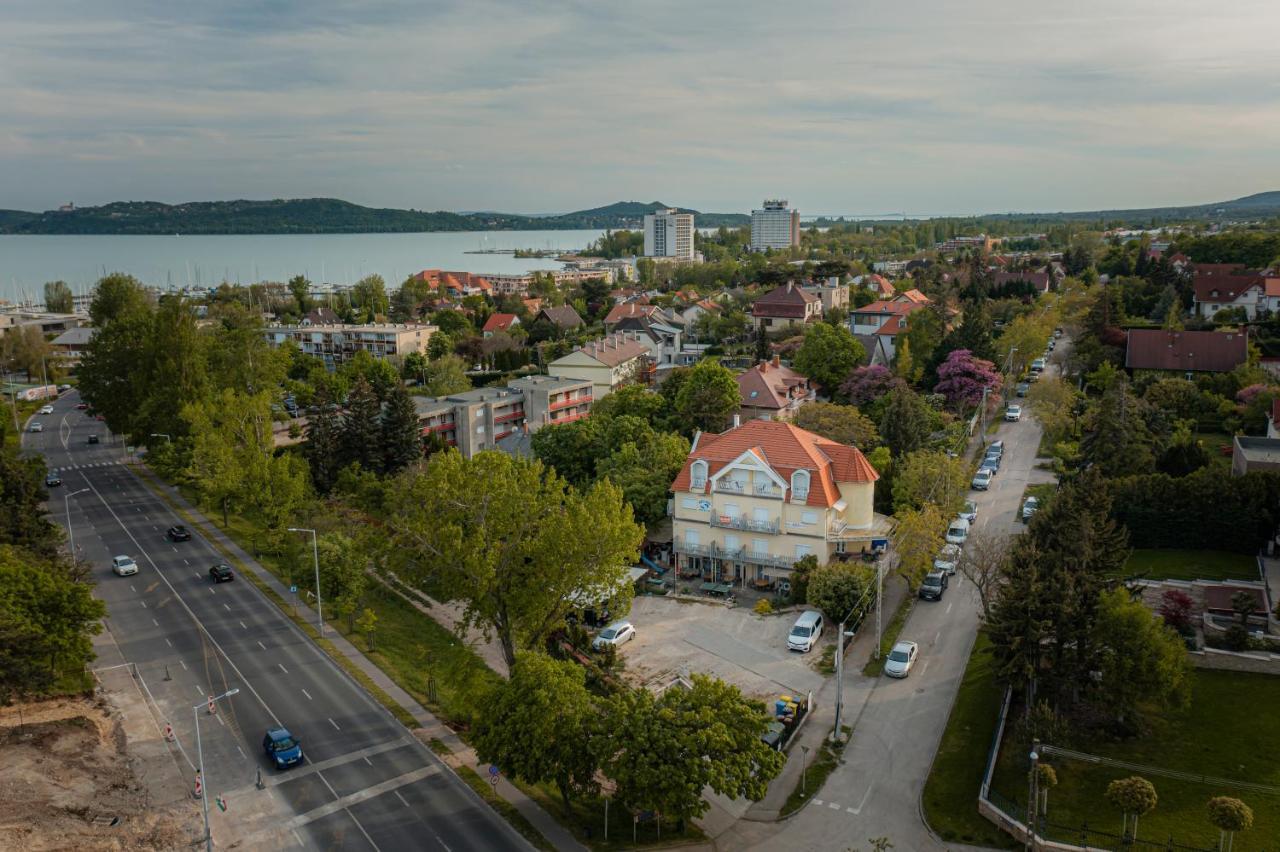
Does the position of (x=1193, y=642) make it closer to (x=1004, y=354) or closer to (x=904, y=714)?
(x=904, y=714)

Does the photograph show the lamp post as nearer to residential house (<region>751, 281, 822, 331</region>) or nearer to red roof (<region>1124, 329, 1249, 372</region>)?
residential house (<region>751, 281, 822, 331</region>)

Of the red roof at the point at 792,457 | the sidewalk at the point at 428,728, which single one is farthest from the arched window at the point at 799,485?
the sidewalk at the point at 428,728

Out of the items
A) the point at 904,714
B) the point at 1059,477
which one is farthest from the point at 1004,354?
the point at 904,714

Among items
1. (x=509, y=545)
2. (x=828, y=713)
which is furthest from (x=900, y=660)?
(x=509, y=545)

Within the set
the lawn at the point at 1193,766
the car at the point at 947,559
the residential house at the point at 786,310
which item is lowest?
the lawn at the point at 1193,766

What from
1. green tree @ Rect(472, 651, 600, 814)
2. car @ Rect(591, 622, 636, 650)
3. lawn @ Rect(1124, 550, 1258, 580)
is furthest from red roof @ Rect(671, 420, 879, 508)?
green tree @ Rect(472, 651, 600, 814)

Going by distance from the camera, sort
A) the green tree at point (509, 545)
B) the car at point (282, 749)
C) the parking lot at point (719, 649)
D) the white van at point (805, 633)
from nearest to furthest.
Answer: the car at point (282, 749) → the green tree at point (509, 545) → the parking lot at point (719, 649) → the white van at point (805, 633)

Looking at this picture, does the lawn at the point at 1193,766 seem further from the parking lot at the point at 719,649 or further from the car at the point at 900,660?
the parking lot at the point at 719,649
